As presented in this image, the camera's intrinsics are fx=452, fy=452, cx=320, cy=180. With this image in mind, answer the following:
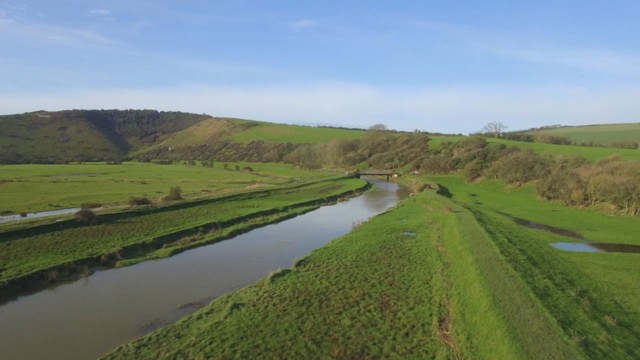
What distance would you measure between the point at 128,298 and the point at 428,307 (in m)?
12.8

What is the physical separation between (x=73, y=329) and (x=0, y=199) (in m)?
41.5

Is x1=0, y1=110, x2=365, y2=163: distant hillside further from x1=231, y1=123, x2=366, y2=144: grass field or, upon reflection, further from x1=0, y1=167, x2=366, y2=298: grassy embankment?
x1=0, y1=167, x2=366, y2=298: grassy embankment

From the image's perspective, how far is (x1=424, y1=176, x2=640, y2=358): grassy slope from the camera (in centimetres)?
1497

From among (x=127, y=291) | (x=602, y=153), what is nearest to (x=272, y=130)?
(x=602, y=153)

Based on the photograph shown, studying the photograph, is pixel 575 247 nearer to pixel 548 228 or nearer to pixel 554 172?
pixel 548 228

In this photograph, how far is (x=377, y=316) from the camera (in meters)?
16.9

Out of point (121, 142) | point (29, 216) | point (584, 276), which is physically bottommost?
point (584, 276)

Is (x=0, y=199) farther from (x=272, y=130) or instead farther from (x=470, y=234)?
(x=272, y=130)

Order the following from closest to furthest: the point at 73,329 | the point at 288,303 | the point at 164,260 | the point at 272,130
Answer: the point at 73,329, the point at 288,303, the point at 164,260, the point at 272,130

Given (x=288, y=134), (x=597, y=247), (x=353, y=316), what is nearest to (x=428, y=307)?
(x=353, y=316)

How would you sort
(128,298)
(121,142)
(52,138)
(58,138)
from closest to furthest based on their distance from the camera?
1. (128,298)
2. (52,138)
3. (58,138)
4. (121,142)

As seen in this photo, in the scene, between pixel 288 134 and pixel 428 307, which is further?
pixel 288 134

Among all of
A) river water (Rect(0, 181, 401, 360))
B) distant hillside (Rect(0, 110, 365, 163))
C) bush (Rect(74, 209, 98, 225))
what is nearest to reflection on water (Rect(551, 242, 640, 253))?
river water (Rect(0, 181, 401, 360))

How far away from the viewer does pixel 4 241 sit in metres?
27.2
